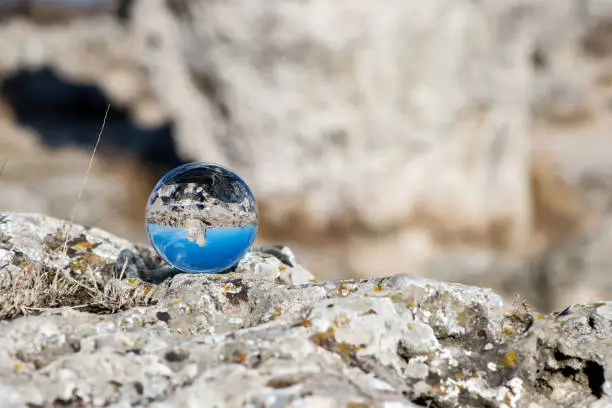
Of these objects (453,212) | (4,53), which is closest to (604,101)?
(453,212)

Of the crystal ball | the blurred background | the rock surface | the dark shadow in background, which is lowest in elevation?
the rock surface

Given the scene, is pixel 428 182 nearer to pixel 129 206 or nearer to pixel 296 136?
pixel 296 136

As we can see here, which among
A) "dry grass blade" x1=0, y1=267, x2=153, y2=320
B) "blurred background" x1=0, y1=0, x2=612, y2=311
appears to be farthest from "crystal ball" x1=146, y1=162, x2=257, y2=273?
"blurred background" x1=0, y1=0, x2=612, y2=311

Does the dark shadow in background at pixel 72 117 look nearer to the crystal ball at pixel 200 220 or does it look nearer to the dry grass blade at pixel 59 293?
the crystal ball at pixel 200 220

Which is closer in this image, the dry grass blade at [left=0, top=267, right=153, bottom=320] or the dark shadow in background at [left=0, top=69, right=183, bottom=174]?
the dry grass blade at [left=0, top=267, right=153, bottom=320]

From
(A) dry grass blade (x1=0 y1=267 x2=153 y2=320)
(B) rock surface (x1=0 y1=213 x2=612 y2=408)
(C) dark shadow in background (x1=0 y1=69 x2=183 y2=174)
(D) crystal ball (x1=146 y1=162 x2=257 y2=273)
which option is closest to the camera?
(B) rock surface (x1=0 y1=213 x2=612 y2=408)

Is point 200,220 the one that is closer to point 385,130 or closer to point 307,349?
point 307,349

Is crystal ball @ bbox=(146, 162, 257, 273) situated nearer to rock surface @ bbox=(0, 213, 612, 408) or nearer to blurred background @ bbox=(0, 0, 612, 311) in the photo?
rock surface @ bbox=(0, 213, 612, 408)
